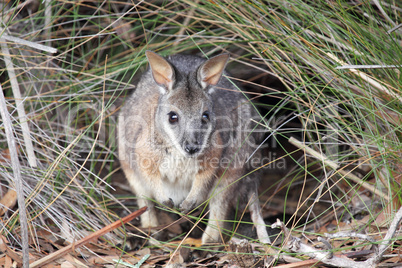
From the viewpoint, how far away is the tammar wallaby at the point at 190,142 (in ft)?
10.4

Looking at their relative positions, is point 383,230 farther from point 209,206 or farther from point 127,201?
point 127,201

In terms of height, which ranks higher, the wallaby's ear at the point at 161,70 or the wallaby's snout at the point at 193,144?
the wallaby's ear at the point at 161,70

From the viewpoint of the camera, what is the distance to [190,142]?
10.1 ft

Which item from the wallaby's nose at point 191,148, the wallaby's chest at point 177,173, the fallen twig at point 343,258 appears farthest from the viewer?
the wallaby's chest at point 177,173

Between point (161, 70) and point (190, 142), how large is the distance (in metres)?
0.55

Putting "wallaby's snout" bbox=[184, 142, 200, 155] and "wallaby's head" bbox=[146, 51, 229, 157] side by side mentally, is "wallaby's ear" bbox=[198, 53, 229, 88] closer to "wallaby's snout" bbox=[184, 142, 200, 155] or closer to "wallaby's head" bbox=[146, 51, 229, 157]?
"wallaby's head" bbox=[146, 51, 229, 157]

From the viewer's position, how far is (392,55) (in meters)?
2.88

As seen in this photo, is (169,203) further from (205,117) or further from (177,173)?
(205,117)

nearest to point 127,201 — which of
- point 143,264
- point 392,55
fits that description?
point 143,264

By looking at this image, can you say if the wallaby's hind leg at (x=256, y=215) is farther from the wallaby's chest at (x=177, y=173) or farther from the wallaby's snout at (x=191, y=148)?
the wallaby's snout at (x=191, y=148)

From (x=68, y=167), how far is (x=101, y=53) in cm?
137

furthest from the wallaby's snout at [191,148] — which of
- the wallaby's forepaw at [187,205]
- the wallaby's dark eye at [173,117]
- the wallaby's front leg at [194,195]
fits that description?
the wallaby's forepaw at [187,205]

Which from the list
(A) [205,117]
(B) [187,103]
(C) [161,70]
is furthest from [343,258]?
(C) [161,70]

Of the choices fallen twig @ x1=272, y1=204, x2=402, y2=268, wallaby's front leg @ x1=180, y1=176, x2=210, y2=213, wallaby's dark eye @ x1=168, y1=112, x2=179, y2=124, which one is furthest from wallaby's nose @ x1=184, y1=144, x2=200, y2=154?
fallen twig @ x1=272, y1=204, x2=402, y2=268
